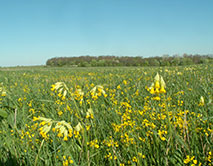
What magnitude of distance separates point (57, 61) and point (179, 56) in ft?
150

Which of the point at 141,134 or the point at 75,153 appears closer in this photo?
the point at 75,153

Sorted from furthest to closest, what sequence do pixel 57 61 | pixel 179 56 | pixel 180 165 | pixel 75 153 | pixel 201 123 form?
pixel 57 61 → pixel 179 56 → pixel 201 123 → pixel 75 153 → pixel 180 165

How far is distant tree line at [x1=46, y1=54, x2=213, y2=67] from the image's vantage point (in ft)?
146

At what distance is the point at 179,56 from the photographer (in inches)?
2030

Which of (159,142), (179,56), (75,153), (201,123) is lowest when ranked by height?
(75,153)

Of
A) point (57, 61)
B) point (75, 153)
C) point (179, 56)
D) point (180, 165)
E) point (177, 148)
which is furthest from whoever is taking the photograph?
point (57, 61)

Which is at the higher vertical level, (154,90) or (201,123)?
(154,90)

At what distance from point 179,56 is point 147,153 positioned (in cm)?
5498

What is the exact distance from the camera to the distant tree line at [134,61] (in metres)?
44.6

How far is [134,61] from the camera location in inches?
2254

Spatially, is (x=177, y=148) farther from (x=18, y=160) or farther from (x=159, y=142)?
(x=18, y=160)

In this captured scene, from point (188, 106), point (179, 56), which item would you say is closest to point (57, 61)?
point (179, 56)

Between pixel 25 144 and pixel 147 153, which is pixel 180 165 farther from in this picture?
pixel 25 144

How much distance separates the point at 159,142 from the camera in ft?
6.06
